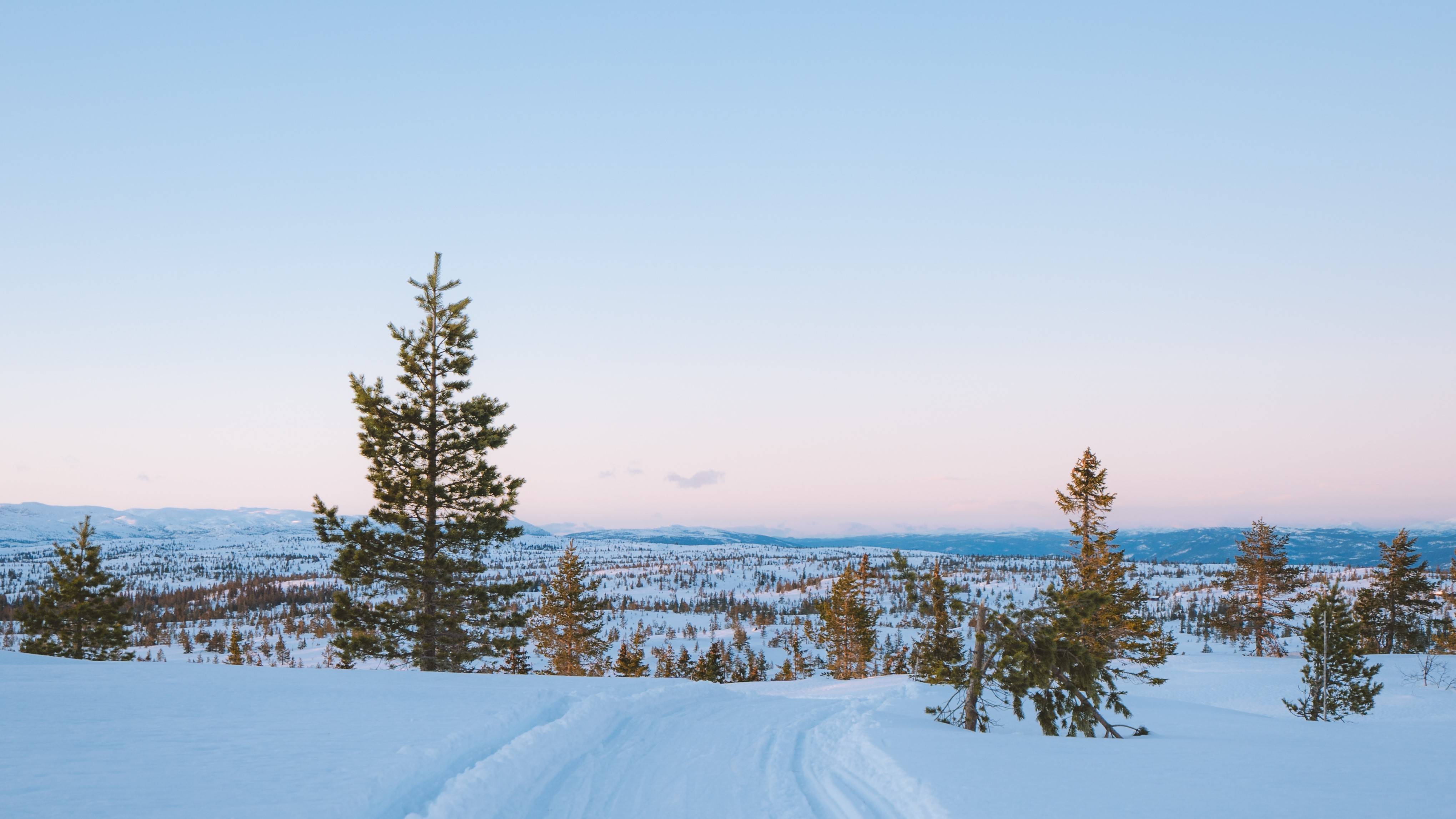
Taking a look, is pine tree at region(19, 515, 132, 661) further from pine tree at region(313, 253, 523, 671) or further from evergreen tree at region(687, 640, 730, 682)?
evergreen tree at region(687, 640, 730, 682)

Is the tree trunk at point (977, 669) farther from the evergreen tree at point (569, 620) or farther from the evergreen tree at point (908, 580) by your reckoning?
the evergreen tree at point (569, 620)

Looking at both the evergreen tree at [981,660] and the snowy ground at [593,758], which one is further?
the evergreen tree at [981,660]

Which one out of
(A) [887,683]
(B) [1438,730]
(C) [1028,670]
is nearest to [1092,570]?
(A) [887,683]

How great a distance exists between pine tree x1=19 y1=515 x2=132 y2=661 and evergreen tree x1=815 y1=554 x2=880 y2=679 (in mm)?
39396

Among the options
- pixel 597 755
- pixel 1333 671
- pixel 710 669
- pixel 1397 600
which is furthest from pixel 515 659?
pixel 1397 600

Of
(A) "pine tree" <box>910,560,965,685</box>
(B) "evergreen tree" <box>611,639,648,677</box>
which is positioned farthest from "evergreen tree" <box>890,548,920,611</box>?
(B) "evergreen tree" <box>611,639,648,677</box>

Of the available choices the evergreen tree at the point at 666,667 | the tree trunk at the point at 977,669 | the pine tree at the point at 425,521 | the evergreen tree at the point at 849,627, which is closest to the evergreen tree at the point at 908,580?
the tree trunk at the point at 977,669

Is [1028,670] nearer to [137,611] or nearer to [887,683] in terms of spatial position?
[887,683]

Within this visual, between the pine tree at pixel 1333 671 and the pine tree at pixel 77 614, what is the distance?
55.5m

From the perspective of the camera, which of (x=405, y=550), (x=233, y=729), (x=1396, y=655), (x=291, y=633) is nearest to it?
(x=233, y=729)

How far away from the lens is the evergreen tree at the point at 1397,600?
45.6 meters

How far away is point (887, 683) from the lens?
81.0 feet

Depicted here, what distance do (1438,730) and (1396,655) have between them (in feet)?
137

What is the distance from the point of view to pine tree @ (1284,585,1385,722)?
95.6 ft
